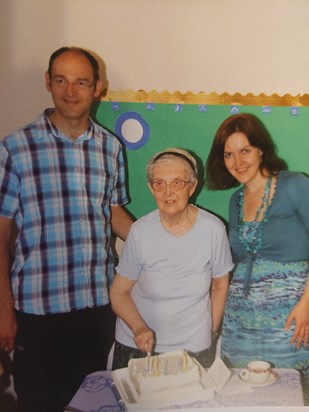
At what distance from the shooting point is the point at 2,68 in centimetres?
85

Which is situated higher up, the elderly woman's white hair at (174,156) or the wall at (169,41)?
the wall at (169,41)

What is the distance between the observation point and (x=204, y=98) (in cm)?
84

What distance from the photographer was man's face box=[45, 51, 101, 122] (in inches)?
32.6

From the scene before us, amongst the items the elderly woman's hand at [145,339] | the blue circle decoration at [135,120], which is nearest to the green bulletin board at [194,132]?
the blue circle decoration at [135,120]

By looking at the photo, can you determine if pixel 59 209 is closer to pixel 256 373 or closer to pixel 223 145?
pixel 223 145

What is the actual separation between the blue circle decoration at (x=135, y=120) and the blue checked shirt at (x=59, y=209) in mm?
16

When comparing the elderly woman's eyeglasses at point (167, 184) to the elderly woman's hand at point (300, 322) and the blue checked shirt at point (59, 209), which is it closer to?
the blue checked shirt at point (59, 209)

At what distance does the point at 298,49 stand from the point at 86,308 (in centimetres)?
57

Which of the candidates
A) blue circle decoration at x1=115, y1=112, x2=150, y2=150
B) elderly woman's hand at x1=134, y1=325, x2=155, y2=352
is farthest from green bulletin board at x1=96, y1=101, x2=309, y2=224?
elderly woman's hand at x1=134, y1=325, x2=155, y2=352

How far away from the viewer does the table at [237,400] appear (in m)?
0.79

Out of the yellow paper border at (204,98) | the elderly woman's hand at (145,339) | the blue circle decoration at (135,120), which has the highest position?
the yellow paper border at (204,98)

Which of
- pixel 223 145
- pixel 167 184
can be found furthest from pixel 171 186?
pixel 223 145

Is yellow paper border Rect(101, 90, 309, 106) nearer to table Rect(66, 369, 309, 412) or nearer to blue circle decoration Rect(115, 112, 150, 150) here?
blue circle decoration Rect(115, 112, 150, 150)

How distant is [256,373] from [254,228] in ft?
0.78
